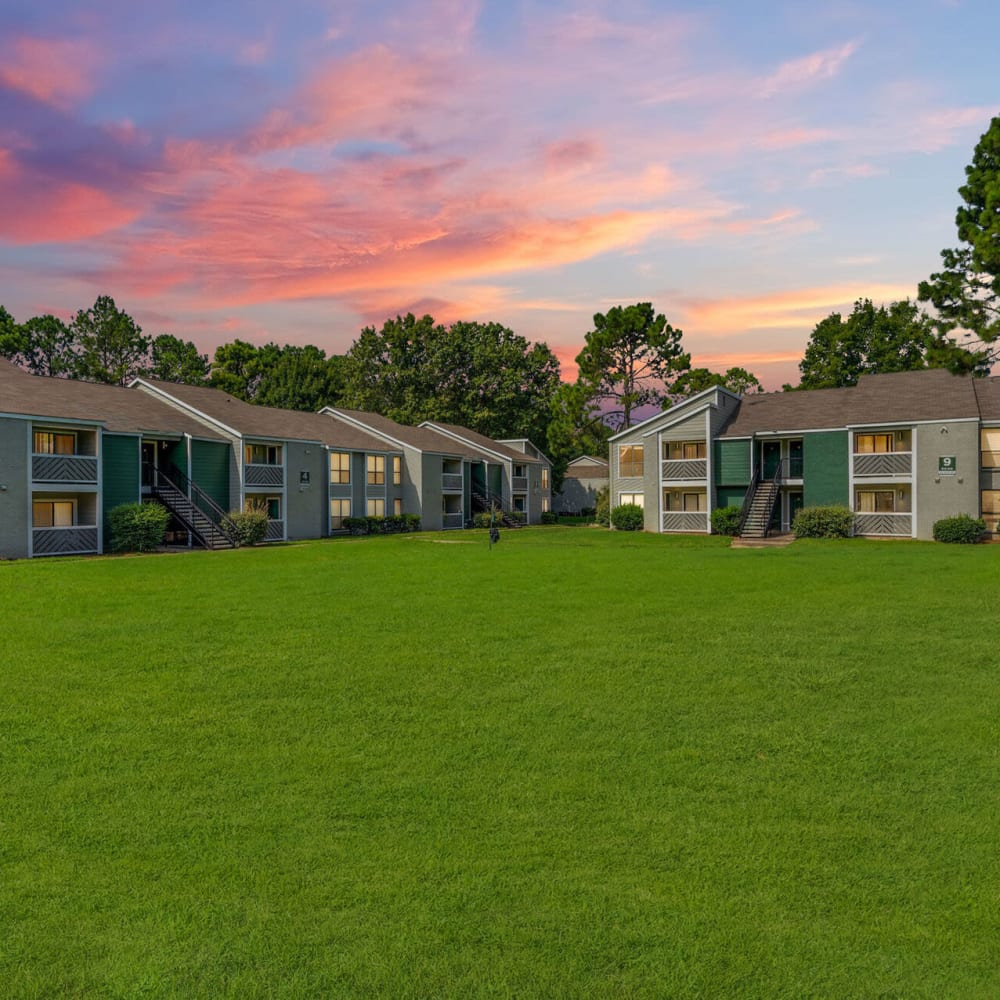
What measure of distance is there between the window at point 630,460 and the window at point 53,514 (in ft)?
103

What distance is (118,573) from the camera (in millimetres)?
20406

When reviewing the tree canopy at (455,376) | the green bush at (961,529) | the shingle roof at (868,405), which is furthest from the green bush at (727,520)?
the tree canopy at (455,376)

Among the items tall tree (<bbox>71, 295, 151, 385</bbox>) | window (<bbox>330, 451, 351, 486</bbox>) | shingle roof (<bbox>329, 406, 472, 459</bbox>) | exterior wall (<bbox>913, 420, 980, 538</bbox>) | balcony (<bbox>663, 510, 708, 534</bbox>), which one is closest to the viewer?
exterior wall (<bbox>913, 420, 980, 538</bbox>)

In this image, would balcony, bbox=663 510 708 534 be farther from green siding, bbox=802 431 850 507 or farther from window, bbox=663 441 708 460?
green siding, bbox=802 431 850 507

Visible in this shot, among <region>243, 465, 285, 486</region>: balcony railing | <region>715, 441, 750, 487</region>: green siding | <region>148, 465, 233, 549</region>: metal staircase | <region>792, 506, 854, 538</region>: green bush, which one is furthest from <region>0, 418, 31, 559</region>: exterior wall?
<region>792, 506, 854, 538</region>: green bush

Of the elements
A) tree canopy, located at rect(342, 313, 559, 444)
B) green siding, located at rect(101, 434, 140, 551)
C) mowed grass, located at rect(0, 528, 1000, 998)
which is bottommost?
mowed grass, located at rect(0, 528, 1000, 998)

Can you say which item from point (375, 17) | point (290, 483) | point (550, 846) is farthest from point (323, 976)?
point (290, 483)

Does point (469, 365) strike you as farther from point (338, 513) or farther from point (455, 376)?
point (338, 513)

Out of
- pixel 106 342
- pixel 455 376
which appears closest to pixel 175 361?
pixel 106 342

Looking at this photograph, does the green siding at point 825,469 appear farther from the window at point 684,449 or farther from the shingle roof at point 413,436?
the shingle roof at point 413,436

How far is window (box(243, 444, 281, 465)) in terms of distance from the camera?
1548 inches

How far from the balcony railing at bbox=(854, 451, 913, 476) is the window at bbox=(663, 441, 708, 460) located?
8261 millimetres

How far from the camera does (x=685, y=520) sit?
44.0 m

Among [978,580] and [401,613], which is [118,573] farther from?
[978,580]
